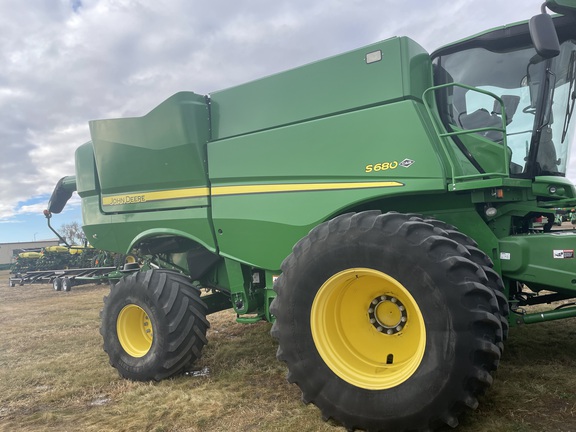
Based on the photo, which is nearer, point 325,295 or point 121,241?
point 325,295

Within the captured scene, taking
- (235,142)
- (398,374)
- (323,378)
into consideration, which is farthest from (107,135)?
(398,374)

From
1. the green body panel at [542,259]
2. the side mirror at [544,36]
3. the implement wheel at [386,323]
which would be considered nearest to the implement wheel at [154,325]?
the implement wheel at [386,323]

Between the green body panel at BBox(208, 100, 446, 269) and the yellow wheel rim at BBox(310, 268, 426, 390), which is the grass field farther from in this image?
the green body panel at BBox(208, 100, 446, 269)

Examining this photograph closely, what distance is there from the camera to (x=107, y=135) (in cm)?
519

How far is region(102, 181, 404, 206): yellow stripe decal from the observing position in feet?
12.0

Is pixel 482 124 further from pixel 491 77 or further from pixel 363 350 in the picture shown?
pixel 363 350

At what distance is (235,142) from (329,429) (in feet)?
9.02

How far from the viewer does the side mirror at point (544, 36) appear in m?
2.95

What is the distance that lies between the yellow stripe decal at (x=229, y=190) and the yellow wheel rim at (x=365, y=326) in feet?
2.80

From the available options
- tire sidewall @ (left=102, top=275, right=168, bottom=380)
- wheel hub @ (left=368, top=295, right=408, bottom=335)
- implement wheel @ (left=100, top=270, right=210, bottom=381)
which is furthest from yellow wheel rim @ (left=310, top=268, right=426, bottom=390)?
tire sidewall @ (left=102, top=275, right=168, bottom=380)

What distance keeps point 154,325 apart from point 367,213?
8.42 ft

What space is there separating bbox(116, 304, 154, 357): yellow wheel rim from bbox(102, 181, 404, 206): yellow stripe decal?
1.24 meters

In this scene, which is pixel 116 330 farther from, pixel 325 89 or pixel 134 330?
pixel 325 89

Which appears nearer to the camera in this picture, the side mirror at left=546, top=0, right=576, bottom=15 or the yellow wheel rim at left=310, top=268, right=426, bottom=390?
the yellow wheel rim at left=310, top=268, right=426, bottom=390
